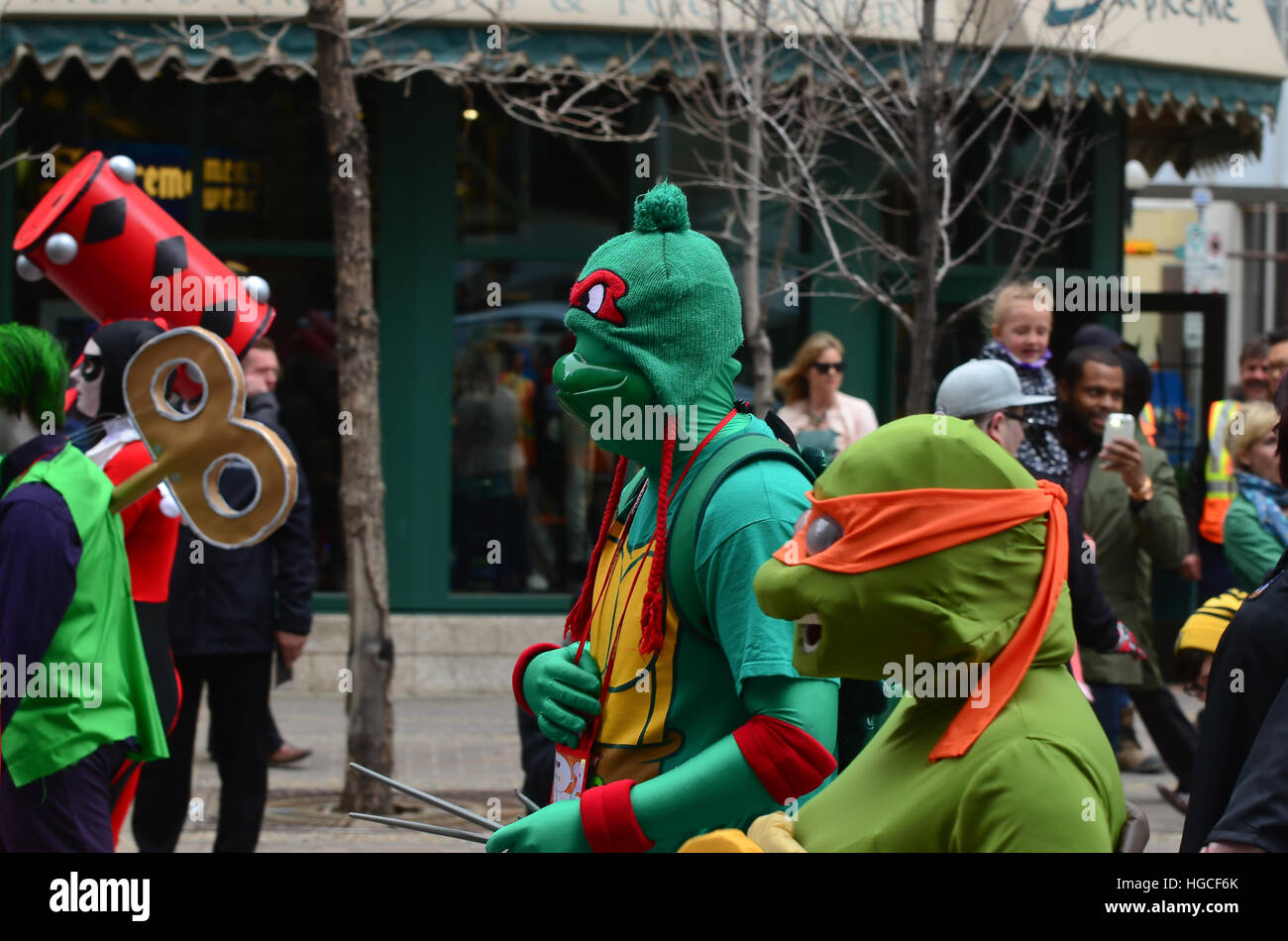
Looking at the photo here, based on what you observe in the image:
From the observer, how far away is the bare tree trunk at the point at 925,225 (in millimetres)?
7238

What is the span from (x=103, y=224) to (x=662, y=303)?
3931 mm

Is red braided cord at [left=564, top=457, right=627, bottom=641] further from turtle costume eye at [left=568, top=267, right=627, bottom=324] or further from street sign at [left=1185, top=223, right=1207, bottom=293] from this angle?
street sign at [left=1185, top=223, right=1207, bottom=293]

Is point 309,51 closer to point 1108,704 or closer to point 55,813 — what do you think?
point 1108,704

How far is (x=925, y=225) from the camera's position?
725 cm

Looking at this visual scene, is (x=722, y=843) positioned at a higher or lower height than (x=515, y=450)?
lower

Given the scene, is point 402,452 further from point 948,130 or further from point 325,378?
point 948,130

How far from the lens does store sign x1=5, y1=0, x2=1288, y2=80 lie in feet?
30.8

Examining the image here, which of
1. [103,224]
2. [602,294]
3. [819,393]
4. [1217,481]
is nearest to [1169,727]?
[1217,481]

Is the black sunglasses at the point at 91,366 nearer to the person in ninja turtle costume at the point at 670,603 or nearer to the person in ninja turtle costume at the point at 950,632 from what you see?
the person in ninja turtle costume at the point at 670,603

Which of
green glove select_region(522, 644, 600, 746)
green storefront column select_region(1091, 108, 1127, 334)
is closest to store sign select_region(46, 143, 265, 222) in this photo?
green storefront column select_region(1091, 108, 1127, 334)

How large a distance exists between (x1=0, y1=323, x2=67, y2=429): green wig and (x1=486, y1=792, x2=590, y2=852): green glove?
8.27 feet

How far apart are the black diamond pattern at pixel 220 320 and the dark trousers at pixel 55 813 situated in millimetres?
2185

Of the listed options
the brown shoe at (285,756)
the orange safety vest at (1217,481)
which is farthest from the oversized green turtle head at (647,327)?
the brown shoe at (285,756)
